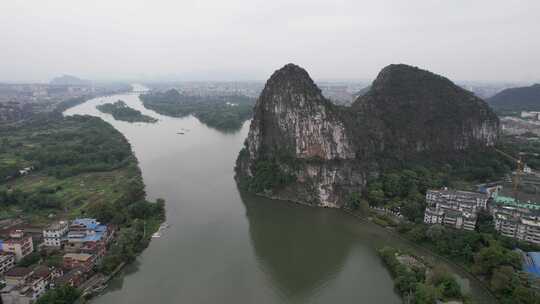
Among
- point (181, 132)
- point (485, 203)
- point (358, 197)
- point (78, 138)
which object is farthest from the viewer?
point (181, 132)

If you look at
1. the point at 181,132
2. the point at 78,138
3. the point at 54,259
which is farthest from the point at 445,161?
the point at 78,138

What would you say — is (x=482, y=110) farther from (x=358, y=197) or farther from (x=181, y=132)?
(x=181, y=132)

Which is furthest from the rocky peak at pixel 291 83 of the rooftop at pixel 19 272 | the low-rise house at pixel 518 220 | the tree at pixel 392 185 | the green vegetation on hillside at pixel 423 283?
the rooftop at pixel 19 272

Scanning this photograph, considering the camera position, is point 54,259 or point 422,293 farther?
point 54,259

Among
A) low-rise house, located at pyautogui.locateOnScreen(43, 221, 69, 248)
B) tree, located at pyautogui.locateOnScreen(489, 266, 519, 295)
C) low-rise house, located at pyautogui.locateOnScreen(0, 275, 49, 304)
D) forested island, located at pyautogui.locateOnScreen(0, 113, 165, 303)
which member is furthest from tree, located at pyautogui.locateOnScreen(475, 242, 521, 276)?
low-rise house, located at pyautogui.locateOnScreen(43, 221, 69, 248)

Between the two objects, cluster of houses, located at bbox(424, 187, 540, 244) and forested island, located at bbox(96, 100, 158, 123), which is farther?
forested island, located at bbox(96, 100, 158, 123)

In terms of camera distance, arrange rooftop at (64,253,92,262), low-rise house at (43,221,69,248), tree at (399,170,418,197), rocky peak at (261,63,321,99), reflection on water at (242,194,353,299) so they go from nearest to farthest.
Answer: rooftop at (64,253,92,262), reflection on water at (242,194,353,299), low-rise house at (43,221,69,248), tree at (399,170,418,197), rocky peak at (261,63,321,99)

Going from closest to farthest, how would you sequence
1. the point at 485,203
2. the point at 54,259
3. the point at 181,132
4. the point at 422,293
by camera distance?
the point at 422,293 → the point at 54,259 → the point at 485,203 → the point at 181,132

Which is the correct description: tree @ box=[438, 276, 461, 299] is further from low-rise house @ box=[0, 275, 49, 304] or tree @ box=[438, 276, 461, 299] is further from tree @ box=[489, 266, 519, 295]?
low-rise house @ box=[0, 275, 49, 304]
